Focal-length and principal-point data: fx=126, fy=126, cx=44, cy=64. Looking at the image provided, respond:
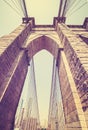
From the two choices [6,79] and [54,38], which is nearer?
[6,79]

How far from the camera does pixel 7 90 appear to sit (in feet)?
12.8

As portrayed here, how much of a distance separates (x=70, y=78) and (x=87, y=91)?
51.9 inches

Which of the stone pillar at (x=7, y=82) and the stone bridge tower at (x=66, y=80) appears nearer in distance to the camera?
the stone bridge tower at (x=66, y=80)

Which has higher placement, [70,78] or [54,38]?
[54,38]

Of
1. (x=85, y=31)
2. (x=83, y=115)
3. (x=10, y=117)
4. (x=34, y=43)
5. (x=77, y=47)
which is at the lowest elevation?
(x=10, y=117)

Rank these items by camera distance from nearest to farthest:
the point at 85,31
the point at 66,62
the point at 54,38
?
the point at 66,62, the point at 54,38, the point at 85,31

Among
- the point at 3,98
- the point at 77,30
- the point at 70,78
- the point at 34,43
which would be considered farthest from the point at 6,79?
the point at 77,30

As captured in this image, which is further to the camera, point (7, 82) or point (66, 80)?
point (66, 80)

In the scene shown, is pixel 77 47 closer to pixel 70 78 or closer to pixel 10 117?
pixel 70 78

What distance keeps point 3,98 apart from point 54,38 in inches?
181

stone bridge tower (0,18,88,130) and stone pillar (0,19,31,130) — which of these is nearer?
stone bridge tower (0,18,88,130)

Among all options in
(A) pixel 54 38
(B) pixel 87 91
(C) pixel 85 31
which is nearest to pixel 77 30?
(C) pixel 85 31

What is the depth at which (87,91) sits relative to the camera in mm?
2799

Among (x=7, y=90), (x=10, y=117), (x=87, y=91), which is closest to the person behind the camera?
(x=87, y=91)
